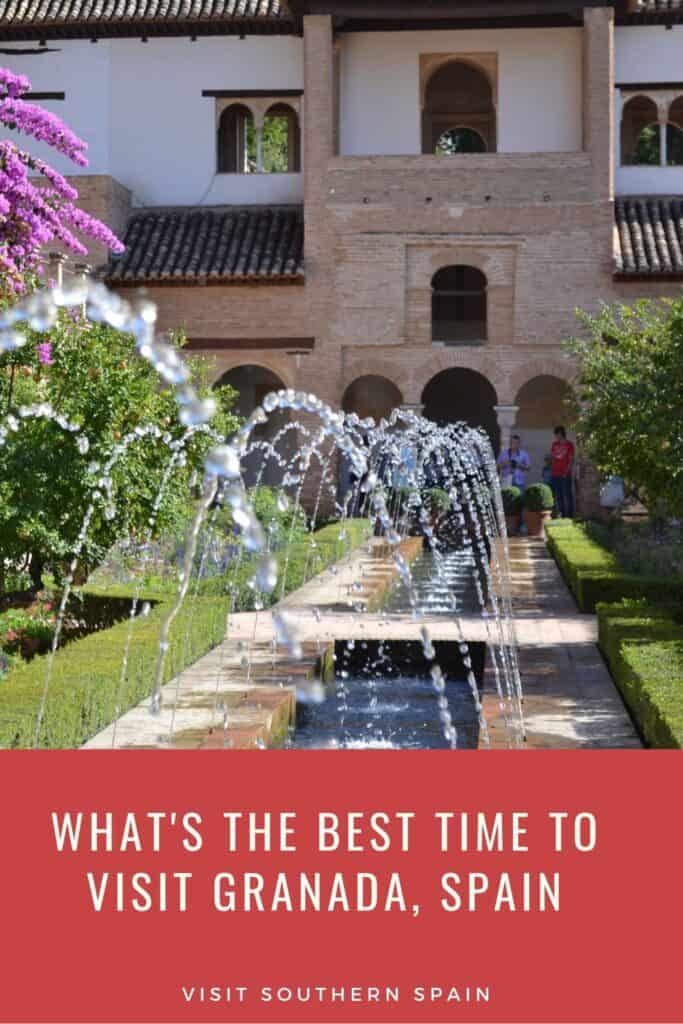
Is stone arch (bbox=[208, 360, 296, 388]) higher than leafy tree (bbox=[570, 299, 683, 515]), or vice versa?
stone arch (bbox=[208, 360, 296, 388])

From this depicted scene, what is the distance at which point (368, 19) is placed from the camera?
2319 cm

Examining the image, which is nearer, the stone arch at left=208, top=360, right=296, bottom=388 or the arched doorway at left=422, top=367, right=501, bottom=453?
the stone arch at left=208, top=360, right=296, bottom=388

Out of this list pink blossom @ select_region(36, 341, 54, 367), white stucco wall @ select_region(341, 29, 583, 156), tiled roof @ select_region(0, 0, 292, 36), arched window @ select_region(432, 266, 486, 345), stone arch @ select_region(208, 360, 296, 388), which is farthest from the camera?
arched window @ select_region(432, 266, 486, 345)

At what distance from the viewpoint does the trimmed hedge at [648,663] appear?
6172 millimetres

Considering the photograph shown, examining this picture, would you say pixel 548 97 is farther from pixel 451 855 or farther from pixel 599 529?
pixel 451 855

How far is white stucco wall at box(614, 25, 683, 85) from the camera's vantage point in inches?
931

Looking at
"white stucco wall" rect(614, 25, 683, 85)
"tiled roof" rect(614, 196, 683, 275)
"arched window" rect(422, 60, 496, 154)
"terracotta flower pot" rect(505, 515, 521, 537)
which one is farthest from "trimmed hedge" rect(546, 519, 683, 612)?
"arched window" rect(422, 60, 496, 154)

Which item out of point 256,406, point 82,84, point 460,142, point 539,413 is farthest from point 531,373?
point 460,142

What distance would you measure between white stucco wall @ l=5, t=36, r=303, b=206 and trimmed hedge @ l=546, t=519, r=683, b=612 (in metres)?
11.2

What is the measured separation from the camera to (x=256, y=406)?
83.8 ft

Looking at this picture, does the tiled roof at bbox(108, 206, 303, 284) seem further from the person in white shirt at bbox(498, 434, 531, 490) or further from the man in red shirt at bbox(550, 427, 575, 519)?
the man in red shirt at bbox(550, 427, 575, 519)

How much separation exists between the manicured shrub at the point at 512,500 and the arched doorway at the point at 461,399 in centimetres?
521

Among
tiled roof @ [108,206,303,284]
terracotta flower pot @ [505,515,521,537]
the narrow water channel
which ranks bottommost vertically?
the narrow water channel

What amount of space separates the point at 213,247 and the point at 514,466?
5490 mm
